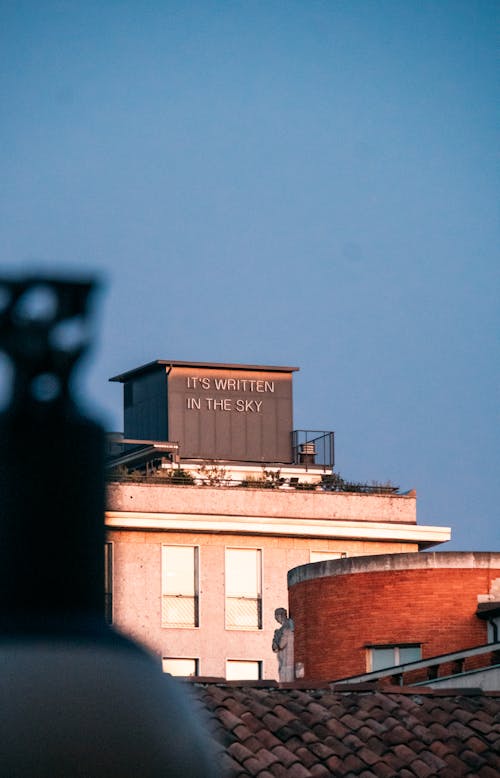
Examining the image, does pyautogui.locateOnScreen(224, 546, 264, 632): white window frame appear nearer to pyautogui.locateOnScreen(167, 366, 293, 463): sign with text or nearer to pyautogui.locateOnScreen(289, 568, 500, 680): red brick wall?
pyautogui.locateOnScreen(167, 366, 293, 463): sign with text

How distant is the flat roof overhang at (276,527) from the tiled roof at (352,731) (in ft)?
80.3

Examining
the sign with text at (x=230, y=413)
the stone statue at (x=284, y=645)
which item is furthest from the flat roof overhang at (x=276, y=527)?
the stone statue at (x=284, y=645)

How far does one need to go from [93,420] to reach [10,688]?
402mm

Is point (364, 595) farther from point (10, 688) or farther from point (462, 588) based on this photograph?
point (10, 688)

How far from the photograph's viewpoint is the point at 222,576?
142 ft

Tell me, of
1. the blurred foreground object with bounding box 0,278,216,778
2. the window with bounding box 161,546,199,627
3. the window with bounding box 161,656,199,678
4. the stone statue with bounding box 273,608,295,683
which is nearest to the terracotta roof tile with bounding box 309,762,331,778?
the stone statue with bounding box 273,608,295,683

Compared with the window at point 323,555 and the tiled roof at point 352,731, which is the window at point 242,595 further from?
the tiled roof at point 352,731

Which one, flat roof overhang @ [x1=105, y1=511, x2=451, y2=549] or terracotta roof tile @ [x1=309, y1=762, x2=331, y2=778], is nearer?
terracotta roof tile @ [x1=309, y1=762, x2=331, y2=778]

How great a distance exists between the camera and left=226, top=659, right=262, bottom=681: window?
42.7 metres

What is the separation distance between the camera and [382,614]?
29438 millimetres

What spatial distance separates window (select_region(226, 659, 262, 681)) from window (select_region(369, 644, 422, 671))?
13177 mm

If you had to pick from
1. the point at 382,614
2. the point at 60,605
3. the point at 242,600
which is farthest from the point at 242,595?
the point at 60,605

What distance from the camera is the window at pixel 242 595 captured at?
4309 cm

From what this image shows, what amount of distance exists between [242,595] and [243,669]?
2.10 m
